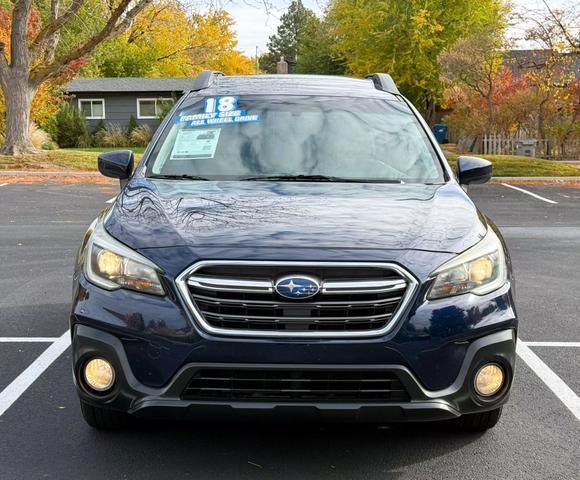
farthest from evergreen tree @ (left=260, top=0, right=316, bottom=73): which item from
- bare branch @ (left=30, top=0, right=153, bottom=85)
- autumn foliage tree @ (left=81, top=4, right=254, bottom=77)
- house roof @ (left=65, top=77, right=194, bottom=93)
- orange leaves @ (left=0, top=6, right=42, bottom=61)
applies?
bare branch @ (left=30, top=0, right=153, bottom=85)

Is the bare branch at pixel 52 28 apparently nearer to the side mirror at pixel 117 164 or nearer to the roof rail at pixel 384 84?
the roof rail at pixel 384 84

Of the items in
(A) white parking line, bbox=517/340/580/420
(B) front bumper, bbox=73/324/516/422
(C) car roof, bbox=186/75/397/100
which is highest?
(C) car roof, bbox=186/75/397/100

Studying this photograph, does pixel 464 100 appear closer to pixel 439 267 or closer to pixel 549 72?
pixel 549 72

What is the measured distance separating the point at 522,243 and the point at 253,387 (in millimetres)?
7741

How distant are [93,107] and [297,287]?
151 ft

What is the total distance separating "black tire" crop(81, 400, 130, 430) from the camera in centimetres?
389

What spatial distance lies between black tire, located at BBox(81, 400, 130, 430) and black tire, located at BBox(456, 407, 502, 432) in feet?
5.27

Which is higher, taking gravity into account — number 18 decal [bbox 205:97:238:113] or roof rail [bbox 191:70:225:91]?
roof rail [bbox 191:70:225:91]

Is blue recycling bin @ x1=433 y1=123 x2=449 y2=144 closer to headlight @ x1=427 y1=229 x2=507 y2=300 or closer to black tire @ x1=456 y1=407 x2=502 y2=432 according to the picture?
black tire @ x1=456 y1=407 x2=502 y2=432

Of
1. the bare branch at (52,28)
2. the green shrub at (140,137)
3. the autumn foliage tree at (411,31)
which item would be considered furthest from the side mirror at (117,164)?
the green shrub at (140,137)

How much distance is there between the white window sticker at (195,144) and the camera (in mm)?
4680

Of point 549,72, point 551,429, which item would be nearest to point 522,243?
point 551,429

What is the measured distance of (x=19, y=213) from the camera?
13.4m

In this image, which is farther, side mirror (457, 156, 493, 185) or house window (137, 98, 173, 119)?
house window (137, 98, 173, 119)
